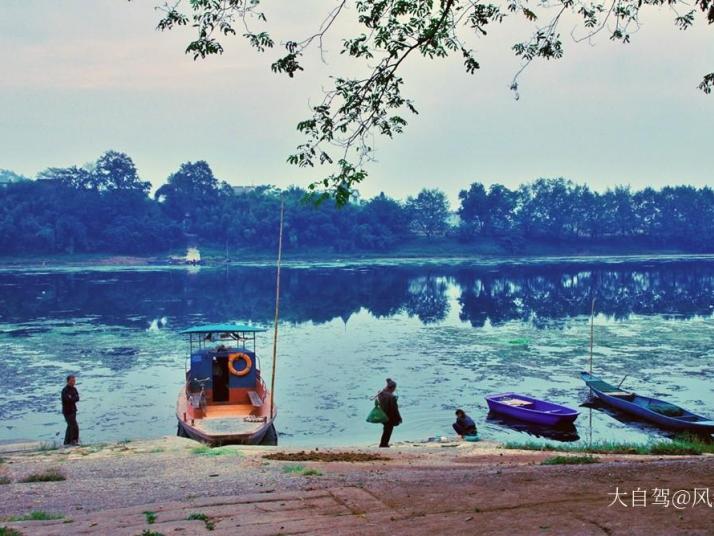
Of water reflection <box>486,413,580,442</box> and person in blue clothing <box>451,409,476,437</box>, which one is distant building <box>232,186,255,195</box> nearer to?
water reflection <box>486,413,580,442</box>

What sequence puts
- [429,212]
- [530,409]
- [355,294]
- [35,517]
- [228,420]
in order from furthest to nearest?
[429,212], [355,294], [530,409], [228,420], [35,517]

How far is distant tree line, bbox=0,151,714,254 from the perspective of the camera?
78688 millimetres

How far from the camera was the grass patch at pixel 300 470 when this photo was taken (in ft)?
27.6

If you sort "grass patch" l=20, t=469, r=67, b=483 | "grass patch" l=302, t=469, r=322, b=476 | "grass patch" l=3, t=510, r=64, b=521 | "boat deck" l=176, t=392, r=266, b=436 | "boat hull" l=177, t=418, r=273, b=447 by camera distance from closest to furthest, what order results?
"grass patch" l=3, t=510, r=64, b=521 → "grass patch" l=302, t=469, r=322, b=476 → "grass patch" l=20, t=469, r=67, b=483 → "boat hull" l=177, t=418, r=273, b=447 → "boat deck" l=176, t=392, r=266, b=436

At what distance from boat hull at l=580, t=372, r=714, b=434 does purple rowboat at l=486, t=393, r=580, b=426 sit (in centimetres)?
155

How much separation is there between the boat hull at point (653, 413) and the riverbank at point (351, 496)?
5.77m

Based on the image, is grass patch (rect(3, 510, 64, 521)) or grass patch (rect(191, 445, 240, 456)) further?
grass patch (rect(191, 445, 240, 456))

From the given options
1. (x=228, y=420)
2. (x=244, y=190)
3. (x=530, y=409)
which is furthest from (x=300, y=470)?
(x=244, y=190)

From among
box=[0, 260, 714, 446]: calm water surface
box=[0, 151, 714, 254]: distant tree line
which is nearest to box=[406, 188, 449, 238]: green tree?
box=[0, 151, 714, 254]: distant tree line

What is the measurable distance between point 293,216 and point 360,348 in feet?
192

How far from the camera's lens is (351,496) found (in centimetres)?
700

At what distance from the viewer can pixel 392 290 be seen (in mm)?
48469

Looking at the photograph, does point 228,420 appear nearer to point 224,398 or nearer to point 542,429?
point 224,398

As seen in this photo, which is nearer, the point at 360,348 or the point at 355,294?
the point at 360,348
